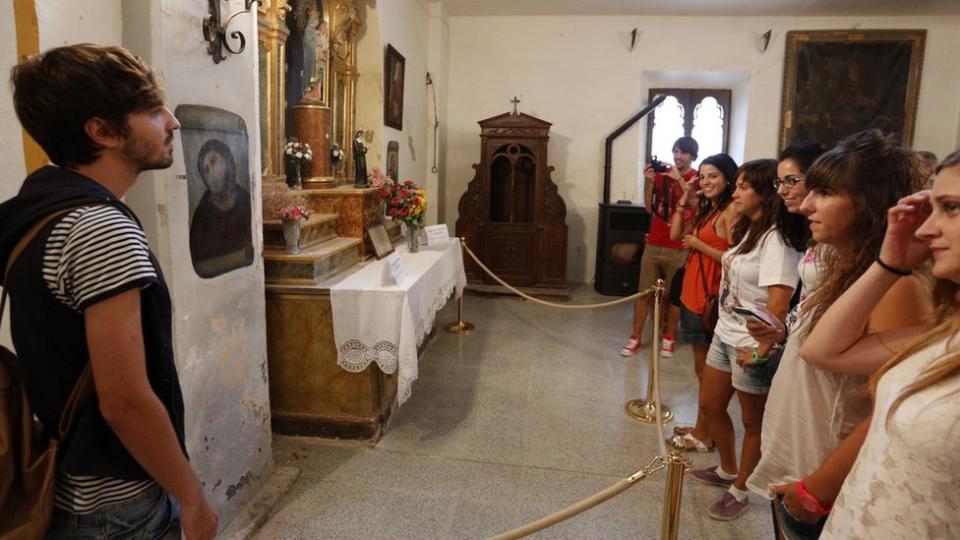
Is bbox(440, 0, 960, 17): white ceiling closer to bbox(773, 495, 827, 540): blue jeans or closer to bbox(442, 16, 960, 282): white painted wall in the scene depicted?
bbox(442, 16, 960, 282): white painted wall

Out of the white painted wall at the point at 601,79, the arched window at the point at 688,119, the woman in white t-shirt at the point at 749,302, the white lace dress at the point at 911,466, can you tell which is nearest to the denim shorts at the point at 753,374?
the woman in white t-shirt at the point at 749,302

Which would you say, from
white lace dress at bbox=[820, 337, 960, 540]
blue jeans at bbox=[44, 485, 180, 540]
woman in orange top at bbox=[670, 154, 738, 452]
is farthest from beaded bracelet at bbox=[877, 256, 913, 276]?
woman in orange top at bbox=[670, 154, 738, 452]

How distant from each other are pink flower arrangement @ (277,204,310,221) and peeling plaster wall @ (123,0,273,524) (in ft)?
1.43

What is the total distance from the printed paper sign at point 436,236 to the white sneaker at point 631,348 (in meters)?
1.79

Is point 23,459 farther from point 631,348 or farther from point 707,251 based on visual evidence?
point 631,348

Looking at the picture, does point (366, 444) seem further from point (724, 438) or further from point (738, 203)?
point (738, 203)

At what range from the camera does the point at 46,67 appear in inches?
42.4

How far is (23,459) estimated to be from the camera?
111cm

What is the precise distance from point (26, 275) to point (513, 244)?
6.51 meters

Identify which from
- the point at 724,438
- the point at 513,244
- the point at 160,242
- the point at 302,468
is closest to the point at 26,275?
the point at 160,242

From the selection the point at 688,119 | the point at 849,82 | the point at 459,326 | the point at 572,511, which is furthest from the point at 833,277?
the point at 849,82

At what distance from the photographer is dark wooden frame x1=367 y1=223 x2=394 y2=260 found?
4.29 meters

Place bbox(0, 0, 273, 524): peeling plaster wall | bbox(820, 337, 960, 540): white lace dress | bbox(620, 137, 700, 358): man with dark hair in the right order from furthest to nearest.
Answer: bbox(620, 137, 700, 358): man with dark hair → bbox(0, 0, 273, 524): peeling plaster wall → bbox(820, 337, 960, 540): white lace dress

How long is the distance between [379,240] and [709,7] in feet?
17.8
